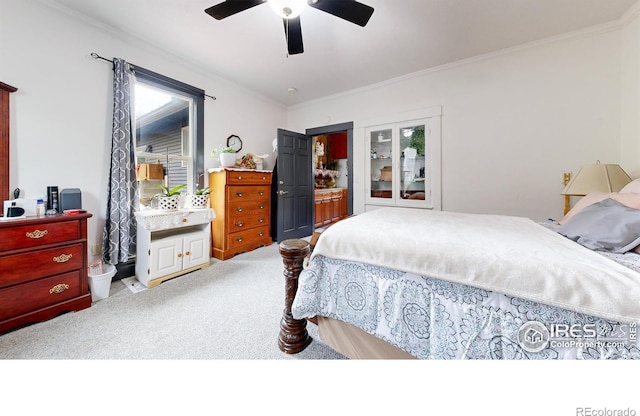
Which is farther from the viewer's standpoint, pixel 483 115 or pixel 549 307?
pixel 483 115

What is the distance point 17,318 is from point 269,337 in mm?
1775

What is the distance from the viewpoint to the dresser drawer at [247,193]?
10.3 feet

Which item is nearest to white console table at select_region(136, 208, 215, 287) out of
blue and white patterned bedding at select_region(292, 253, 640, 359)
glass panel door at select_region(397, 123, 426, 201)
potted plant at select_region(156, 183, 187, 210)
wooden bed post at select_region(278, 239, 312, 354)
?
potted plant at select_region(156, 183, 187, 210)

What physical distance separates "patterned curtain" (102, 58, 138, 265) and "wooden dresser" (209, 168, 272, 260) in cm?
96

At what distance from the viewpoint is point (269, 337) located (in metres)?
1.50

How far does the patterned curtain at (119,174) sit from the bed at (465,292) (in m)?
2.17

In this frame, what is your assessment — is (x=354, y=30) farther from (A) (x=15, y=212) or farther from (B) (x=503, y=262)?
(A) (x=15, y=212)

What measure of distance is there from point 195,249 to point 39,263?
1.16m

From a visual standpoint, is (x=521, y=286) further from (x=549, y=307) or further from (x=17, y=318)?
(x=17, y=318)

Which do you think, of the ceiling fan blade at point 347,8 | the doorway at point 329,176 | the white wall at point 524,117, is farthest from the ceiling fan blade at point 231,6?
the doorway at point 329,176

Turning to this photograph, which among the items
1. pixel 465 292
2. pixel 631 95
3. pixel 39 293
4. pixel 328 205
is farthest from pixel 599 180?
pixel 39 293

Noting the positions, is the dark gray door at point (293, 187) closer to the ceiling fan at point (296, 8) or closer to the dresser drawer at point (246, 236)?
the dresser drawer at point (246, 236)

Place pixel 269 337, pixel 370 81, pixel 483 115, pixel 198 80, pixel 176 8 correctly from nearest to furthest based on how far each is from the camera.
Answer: pixel 269 337
pixel 176 8
pixel 483 115
pixel 198 80
pixel 370 81
